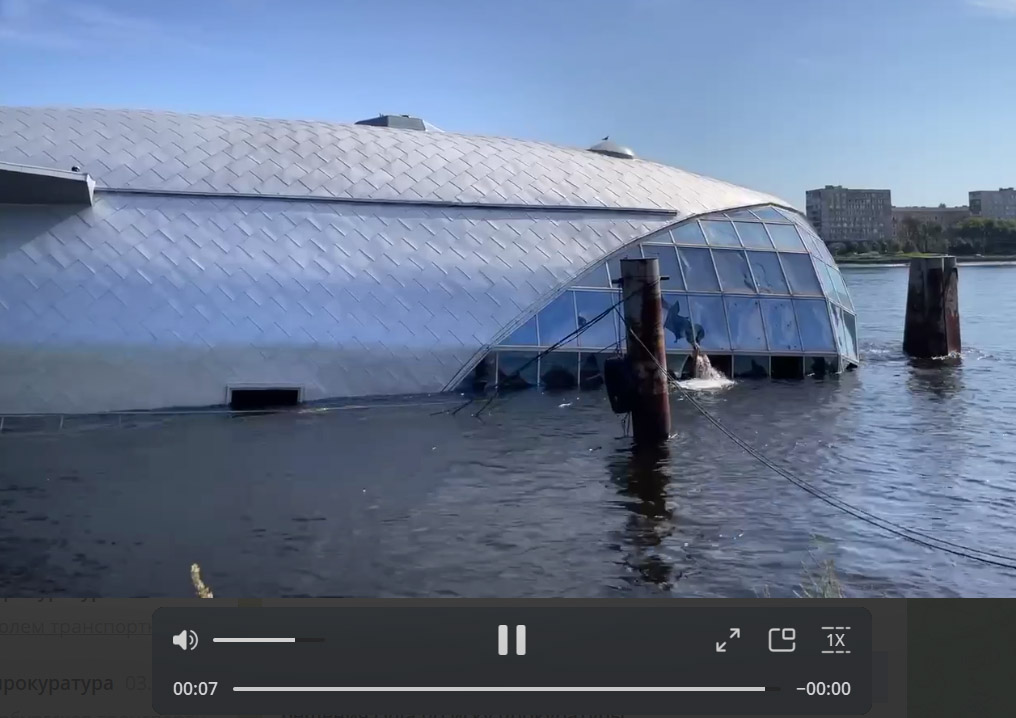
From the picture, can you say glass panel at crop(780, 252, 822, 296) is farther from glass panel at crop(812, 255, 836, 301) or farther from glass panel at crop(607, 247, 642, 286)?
glass panel at crop(607, 247, 642, 286)

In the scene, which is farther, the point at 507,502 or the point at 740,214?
the point at 740,214

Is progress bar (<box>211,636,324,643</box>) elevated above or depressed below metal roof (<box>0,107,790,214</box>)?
below

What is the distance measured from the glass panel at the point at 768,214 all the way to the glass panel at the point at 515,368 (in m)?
8.65

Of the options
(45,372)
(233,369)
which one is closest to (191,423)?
(233,369)

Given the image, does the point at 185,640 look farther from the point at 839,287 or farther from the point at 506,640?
the point at 839,287

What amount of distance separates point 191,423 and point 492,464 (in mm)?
5967

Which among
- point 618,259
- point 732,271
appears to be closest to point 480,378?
point 618,259

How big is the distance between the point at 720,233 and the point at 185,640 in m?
22.8

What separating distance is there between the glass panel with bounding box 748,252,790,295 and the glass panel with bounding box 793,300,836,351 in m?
0.56

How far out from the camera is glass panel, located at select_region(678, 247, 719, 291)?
23.9m

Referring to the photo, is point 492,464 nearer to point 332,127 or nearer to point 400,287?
point 400,287

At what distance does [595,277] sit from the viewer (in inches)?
891

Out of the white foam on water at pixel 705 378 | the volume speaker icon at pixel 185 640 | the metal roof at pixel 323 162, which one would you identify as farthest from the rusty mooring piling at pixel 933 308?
the volume speaker icon at pixel 185 640

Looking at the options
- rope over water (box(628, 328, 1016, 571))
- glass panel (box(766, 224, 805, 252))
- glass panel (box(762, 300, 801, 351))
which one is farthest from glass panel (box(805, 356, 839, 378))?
rope over water (box(628, 328, 1016, 571))
